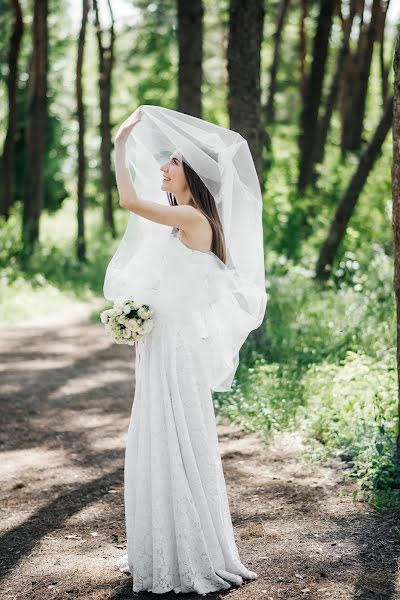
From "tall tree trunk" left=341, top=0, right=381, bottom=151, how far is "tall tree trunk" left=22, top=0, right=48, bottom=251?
764 centimetres

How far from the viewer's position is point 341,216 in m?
12.8

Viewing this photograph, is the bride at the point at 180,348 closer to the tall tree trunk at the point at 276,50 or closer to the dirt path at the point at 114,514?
the dirt path at the point at 114,514

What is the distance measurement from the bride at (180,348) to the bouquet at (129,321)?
9 centimetres

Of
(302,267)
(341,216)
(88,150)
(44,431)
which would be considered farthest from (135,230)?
(88,150)

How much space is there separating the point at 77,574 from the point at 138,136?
2.56 meters

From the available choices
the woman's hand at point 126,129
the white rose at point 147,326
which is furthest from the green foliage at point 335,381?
the woman's hand at point 126,129

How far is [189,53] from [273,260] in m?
4.43

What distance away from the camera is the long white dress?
13.5 feet

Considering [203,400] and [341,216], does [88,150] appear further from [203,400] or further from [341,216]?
[203,400]

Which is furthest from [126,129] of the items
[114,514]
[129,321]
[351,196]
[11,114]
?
[11,114]

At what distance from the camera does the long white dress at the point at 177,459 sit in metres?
4.11

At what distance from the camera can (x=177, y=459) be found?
13.5ft

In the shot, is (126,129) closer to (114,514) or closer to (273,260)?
(114,514)

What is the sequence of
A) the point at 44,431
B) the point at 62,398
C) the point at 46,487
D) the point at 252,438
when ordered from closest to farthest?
the point at 46,487, the point at 252,438, the point at 44,431, the point at 62,398
